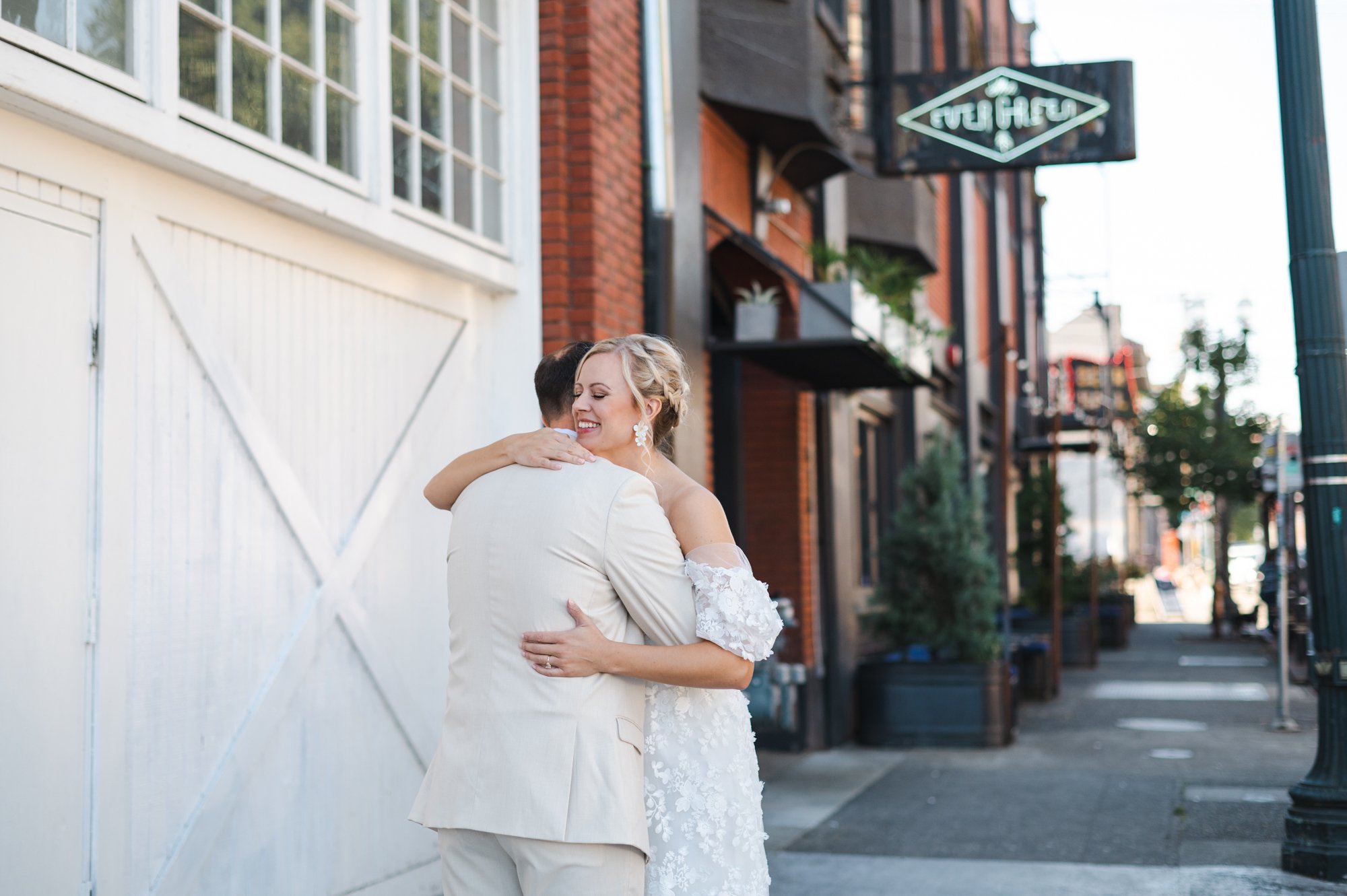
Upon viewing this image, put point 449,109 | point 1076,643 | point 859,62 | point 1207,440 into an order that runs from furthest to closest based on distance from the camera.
→ point 1207,440
point 1076,643
point 859,62
point 449,109

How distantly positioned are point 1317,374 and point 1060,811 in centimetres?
329

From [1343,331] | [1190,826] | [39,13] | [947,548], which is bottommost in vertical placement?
[1190,826]

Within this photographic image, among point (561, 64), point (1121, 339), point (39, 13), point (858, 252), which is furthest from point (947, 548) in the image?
point (1121, 339)

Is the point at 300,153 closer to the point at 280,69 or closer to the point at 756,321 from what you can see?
the point at 280,69

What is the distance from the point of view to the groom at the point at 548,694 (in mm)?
2738

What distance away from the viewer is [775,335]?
9.72 m

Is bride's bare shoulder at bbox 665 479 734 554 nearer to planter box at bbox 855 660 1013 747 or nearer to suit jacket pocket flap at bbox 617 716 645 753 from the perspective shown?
suit jacket pocket flap at bbox 617 716 645 753

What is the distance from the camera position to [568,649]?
273 centimetres

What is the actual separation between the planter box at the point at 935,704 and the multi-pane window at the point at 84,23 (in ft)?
29.5

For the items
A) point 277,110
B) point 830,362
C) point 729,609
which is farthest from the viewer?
point 830,362

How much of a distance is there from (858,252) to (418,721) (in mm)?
5630

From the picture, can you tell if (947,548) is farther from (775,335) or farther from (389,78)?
(389,78)

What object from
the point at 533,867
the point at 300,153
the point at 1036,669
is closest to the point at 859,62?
the point at 1036,669

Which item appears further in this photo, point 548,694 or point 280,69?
point 280,69
